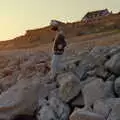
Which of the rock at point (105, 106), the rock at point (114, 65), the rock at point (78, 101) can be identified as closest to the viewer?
the rock at point (105, 106)

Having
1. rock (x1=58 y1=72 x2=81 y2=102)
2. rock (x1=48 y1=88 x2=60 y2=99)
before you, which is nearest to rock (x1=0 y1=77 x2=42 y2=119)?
rock (x1=48 y1=88 x2=60 y2=99)

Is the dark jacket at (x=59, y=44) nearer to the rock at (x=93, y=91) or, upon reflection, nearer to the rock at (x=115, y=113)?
the rock at (x=93, y=91)

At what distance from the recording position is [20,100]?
8.98 metres

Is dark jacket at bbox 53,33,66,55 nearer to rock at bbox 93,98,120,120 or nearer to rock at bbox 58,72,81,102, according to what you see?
rock at bbox 58,72,81,102

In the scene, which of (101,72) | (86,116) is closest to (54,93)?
(101,72)

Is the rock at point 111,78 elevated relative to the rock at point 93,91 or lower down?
elevated

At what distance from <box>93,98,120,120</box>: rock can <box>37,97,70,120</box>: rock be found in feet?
2.69

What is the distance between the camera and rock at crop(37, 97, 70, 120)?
820 cm

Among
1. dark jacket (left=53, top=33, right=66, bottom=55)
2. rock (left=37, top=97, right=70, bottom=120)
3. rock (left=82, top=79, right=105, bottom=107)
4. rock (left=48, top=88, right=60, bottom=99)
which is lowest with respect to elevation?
rock (left=37, top=97, right=70, bottom=120)

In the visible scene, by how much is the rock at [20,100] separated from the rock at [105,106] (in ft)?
5.52

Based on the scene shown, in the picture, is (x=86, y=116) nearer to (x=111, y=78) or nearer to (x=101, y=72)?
(x=111, y=78)

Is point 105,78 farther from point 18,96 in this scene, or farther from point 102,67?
point 18,96

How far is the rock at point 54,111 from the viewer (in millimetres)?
8195

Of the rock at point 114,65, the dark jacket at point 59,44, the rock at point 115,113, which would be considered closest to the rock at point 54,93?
the rock at point 114,65
